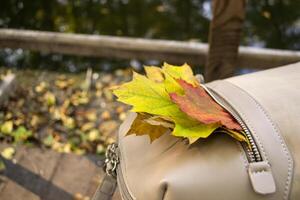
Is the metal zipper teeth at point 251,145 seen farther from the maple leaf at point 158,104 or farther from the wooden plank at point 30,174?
the wooden plank at point 30,174

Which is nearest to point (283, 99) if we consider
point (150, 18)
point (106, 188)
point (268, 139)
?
point (268, 139)

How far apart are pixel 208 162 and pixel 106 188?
41cm

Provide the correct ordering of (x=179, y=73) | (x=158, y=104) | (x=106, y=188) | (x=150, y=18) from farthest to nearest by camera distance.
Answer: (x=150, y=18) < (x=106, y=188) < (x=179, y=73) < (x=158, y=104)

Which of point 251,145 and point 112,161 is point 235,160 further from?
point 112,161

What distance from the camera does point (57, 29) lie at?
147 inches

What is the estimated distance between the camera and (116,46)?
102 inches

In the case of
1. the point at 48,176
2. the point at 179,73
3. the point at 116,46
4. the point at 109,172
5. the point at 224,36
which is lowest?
the point at 48,176

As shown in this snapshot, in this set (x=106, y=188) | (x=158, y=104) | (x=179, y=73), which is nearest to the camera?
(x=158, y=104)

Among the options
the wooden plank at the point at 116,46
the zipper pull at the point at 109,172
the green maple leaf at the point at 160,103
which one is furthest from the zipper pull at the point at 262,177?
the wooden plank at the point at 116,46

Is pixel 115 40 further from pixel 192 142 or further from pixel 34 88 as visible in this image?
pixel 192 142

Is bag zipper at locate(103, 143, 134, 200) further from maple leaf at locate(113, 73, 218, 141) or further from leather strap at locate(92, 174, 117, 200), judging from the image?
maple leaf at locate(113, 73, 218, 141)

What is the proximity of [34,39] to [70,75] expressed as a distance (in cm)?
45

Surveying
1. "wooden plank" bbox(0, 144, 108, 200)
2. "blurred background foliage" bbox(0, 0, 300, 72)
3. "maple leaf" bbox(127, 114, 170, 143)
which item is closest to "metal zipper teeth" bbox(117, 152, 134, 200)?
"maple leaf" bbox(127, 114, 170, 143)

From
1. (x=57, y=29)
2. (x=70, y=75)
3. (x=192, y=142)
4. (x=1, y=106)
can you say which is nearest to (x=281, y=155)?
(x=192, y=142)
